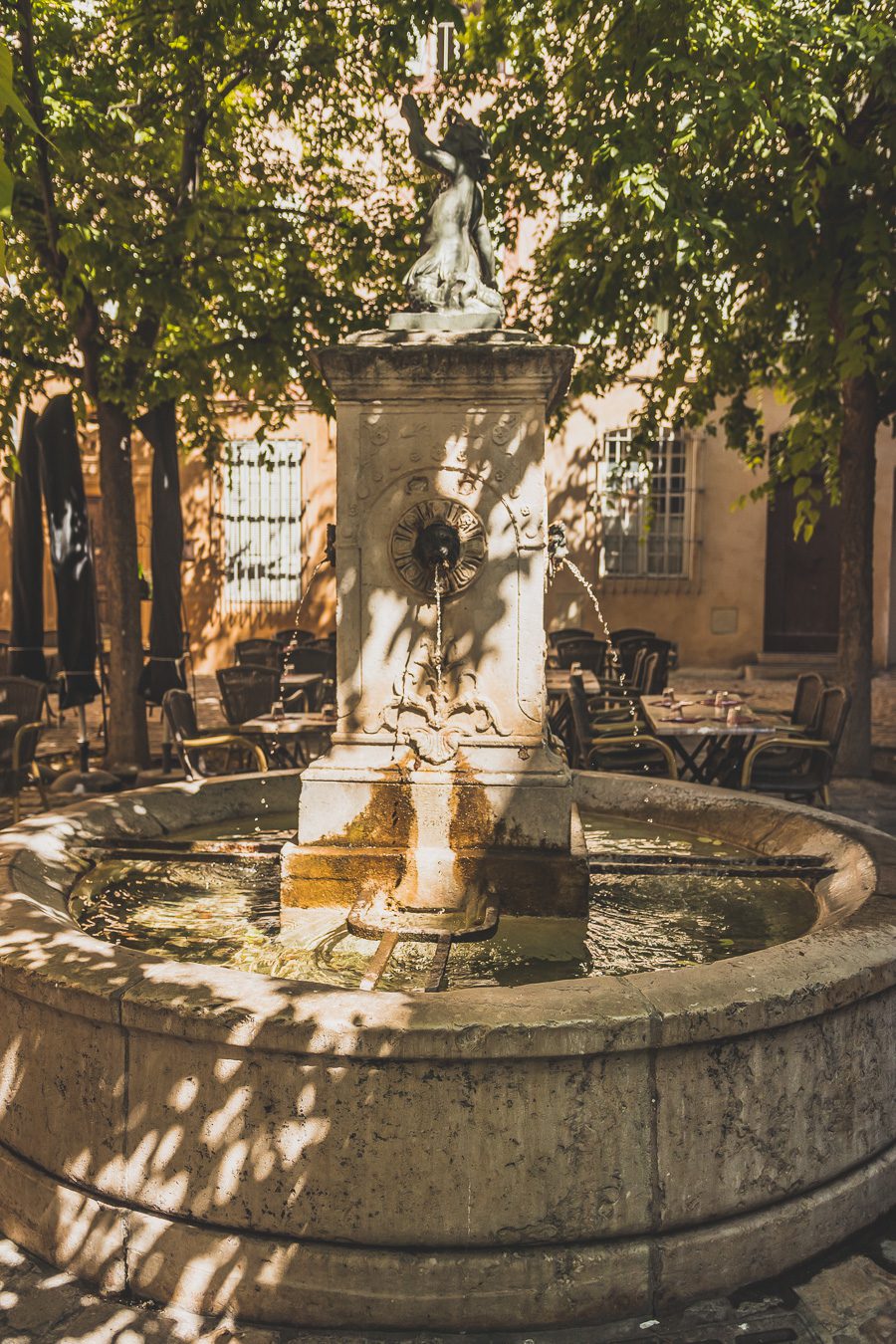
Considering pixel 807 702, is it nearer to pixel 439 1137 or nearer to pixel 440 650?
pixel 440 650

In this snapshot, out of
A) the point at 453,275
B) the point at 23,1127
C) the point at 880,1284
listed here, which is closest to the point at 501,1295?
the point at 880,1284

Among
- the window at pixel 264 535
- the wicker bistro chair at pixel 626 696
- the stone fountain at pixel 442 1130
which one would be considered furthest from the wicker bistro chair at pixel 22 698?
the window at pixel 264 535

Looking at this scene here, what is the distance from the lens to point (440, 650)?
13.4ft

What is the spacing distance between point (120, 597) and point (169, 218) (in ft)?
9.15

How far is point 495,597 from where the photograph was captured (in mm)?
4086

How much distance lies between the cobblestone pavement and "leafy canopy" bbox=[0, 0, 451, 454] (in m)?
5.36

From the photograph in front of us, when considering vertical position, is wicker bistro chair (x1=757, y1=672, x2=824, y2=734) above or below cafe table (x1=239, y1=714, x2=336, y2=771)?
above

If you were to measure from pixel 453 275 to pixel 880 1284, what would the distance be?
132 inches

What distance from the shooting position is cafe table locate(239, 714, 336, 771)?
23.2 ft

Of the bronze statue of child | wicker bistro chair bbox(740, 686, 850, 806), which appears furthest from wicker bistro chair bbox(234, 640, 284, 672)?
the bronze statue of child

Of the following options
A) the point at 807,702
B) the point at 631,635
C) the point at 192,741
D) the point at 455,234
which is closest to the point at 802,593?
the point at 631,635

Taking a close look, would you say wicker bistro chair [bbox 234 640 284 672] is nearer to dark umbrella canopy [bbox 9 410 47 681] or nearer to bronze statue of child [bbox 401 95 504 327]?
dark umbrella canopy [bbox 9 410 47 681]

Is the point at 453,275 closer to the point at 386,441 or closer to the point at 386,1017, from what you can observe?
the point at 386,441

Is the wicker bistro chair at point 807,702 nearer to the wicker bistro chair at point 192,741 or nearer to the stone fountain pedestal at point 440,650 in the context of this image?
the wicker bistro chair at point 192,741
